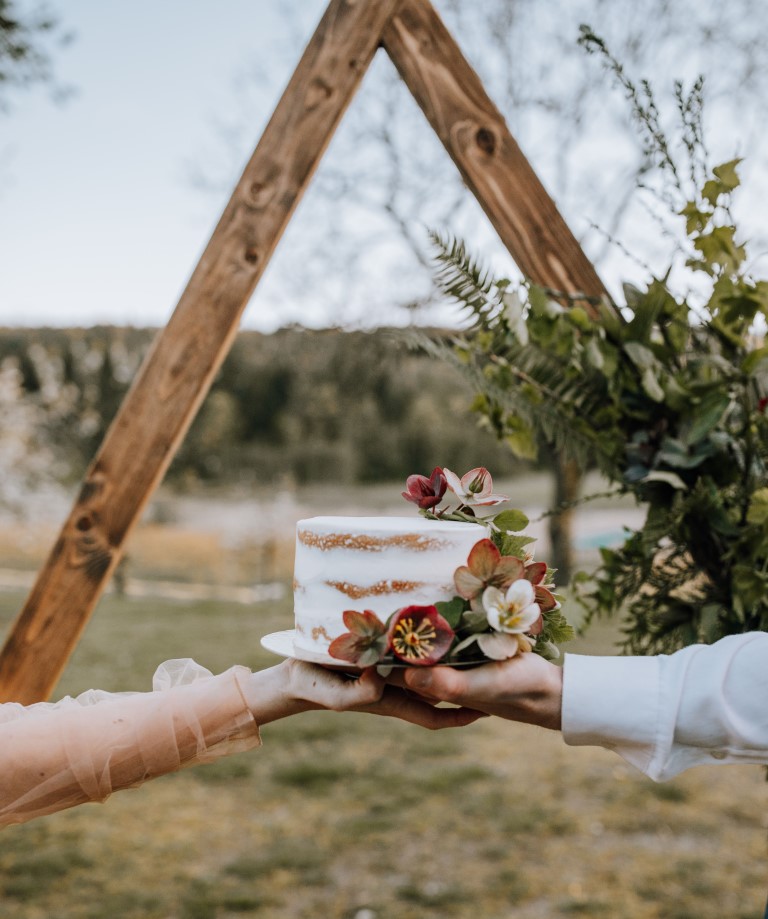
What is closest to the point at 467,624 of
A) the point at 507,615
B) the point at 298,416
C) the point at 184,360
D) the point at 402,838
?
the point at 507,615

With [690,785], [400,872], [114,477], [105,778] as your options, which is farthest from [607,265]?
[105,778]

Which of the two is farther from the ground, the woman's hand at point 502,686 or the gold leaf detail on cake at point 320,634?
the gold leaf detail on cake at point 320,634

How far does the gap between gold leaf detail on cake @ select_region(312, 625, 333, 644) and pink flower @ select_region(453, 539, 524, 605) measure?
148 mm

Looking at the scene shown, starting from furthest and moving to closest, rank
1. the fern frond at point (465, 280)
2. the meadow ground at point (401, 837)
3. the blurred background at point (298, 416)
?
1. the blurred background at point (298, 416)
2. the meadow ground at point (401, 837)
3. the fern frond at point (465, 280)

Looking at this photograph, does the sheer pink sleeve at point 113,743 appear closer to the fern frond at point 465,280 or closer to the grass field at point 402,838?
the fern frond at point 465,280

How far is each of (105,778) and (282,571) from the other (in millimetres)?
4951

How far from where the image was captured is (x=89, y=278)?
16.4 feet

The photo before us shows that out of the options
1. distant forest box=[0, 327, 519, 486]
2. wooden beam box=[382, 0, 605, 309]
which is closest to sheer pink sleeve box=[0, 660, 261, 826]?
wooden beam box=[382, 0, 605, 309]

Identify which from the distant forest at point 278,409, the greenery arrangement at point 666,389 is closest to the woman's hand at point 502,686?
the greenery arrangement at point 666,389

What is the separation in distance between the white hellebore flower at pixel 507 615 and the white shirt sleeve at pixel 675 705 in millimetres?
142

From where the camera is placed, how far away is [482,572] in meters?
0.82

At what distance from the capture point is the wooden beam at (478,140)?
1371 millimetres

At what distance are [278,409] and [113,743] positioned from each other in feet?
15.2

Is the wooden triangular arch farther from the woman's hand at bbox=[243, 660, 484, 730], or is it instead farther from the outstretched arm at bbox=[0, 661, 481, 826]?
the woman's hand at bbox=[243, 660, 484, 730]
